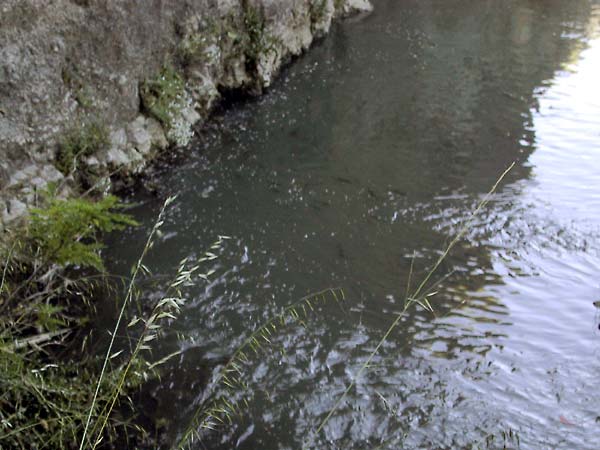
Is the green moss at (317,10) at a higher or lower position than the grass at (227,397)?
higher

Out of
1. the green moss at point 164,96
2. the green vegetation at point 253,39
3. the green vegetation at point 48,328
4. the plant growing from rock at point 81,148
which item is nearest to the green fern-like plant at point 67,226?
the green vegetation at point 48,328

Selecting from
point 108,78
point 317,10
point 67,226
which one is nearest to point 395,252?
point 67,226

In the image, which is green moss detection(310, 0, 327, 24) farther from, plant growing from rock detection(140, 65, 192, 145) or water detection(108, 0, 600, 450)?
plant growing from rock detection(140, 65, 192, 145)

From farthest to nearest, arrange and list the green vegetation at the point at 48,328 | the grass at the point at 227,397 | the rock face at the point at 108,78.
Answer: the rock face at the point at 108,78 → the grass at the point at 227,397 → the green vegetation at the point at 48,328

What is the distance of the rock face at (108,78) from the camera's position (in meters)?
5.03

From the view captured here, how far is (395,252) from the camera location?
17.9 ft

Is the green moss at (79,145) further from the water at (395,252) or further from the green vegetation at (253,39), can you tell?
the green vegetation at (253,39)

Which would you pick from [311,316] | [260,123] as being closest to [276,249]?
[311,316]

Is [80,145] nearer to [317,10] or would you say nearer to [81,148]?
[81,148]

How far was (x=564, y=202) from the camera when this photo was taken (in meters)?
6.43

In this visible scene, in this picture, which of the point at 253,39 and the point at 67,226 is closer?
the point at 67,226

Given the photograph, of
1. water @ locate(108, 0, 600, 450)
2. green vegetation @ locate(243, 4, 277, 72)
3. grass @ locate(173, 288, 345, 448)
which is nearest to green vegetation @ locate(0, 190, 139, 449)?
grass @ locate(173, 288, 345, 448)

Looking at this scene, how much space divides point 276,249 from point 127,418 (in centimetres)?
212

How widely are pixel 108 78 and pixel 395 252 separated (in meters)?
3.27
